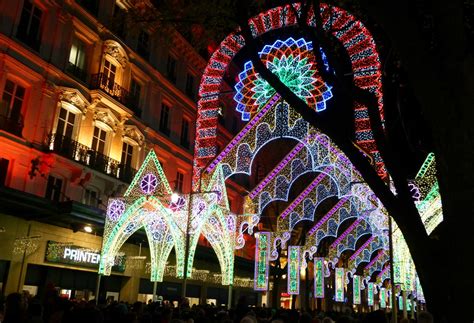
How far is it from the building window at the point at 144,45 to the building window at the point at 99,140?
23.1 feet

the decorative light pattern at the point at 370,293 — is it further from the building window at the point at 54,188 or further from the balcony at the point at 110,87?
the building window at the point at 54,188

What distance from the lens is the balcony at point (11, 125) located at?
2133 centimetres

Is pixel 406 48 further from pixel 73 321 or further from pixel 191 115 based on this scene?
pixel 191 115

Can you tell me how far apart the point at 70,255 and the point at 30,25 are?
11.2 m

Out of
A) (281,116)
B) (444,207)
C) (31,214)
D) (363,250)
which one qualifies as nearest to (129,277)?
(31,214)

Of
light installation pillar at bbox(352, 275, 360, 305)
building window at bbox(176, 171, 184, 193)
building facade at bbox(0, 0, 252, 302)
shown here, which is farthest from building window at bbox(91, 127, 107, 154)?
light installation pillar at bbox(352, 275, 360, 305)

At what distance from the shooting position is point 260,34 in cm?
1869

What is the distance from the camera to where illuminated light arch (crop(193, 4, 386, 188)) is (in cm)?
1614

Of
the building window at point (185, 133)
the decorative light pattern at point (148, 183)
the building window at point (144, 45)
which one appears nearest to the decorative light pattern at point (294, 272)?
the decorative light pattern at point (148, 183)

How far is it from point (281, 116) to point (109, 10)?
15.9 metres

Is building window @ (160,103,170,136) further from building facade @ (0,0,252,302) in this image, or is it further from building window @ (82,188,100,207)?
building window @ (82,188,100,207)

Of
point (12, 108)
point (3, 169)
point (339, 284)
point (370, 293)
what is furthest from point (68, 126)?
point (370, 293)

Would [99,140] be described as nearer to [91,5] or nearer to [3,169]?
[3,169]

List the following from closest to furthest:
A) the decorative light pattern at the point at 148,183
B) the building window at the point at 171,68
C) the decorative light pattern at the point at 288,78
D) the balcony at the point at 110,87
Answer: the decorative light pattern at the point at 148,183 < the decorative light pattern at the point at 288,78 < the balcony at the point at 110,87 < the building window at the point at 171,68
